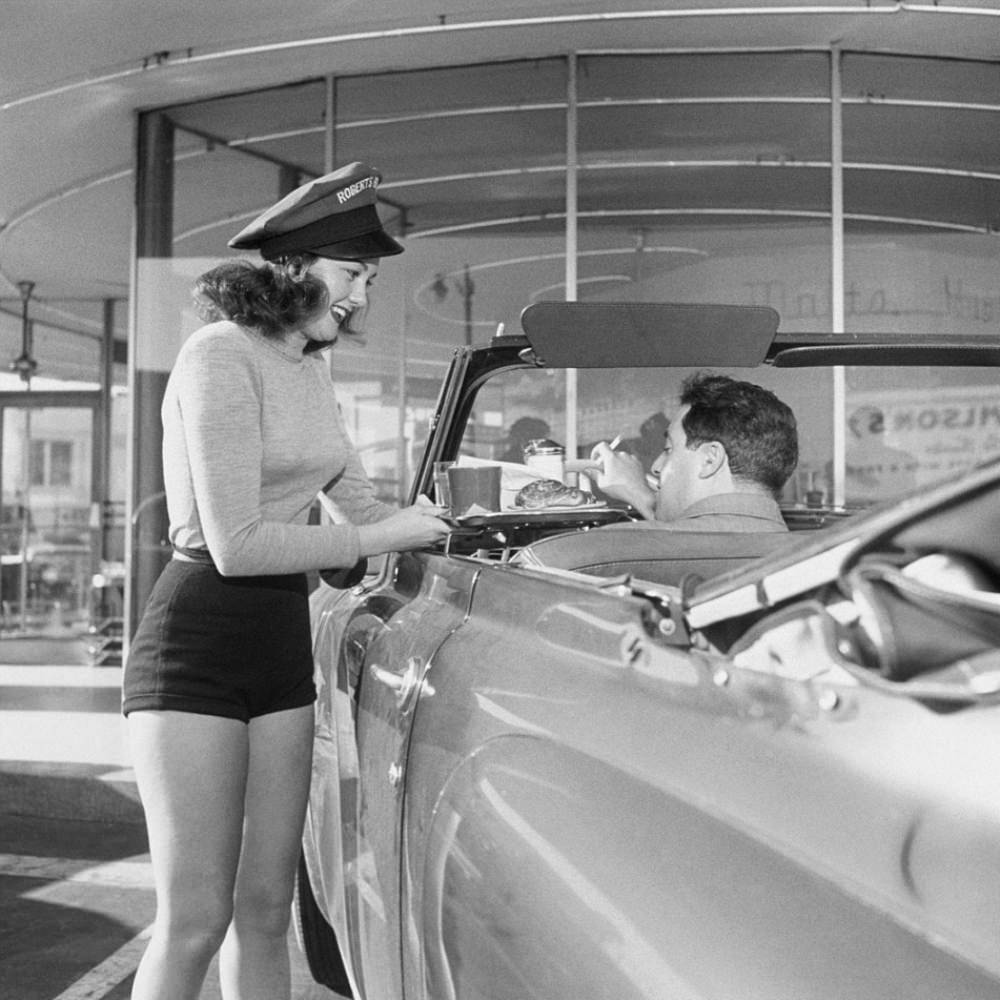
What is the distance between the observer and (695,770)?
3.31ft

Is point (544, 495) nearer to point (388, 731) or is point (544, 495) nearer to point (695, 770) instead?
point (388, 731)

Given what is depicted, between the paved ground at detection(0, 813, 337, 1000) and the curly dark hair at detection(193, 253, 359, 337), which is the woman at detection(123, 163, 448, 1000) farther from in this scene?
the paved ground at detection(0, 813, 337, 1000)

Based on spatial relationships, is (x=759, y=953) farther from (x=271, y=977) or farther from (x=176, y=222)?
(x=176, y=222)

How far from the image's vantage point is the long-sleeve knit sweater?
82.0 inches

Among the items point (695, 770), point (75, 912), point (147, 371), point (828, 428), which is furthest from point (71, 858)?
point (828, 428)

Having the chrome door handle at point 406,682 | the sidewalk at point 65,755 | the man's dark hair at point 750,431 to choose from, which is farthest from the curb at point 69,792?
the chrome door handle at point 406,682

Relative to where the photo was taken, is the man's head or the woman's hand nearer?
the woman's hand

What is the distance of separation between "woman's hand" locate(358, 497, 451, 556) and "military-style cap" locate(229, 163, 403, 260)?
1.58 feet

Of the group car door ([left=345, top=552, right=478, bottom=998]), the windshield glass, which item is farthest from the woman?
the windshield glass

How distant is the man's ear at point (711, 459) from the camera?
2684 mm

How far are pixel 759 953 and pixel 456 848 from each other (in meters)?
0.56

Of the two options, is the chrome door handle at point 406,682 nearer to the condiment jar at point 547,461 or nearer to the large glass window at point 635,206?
the condiment jar at point 547,461

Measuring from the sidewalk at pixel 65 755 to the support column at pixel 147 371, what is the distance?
1.07 meters

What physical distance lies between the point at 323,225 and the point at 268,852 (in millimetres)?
1091
